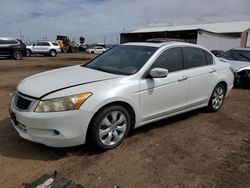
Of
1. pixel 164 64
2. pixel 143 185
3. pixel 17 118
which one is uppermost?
pixel 164 64

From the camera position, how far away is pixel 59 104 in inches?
134

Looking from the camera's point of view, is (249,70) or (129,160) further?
(249,70)

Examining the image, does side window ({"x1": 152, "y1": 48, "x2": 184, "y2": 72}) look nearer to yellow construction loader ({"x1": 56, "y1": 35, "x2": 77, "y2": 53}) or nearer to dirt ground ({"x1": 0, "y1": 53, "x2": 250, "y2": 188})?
→ dirt ground ({"x1": 0, "y1": 53, "x2": 250, "y2": 188})

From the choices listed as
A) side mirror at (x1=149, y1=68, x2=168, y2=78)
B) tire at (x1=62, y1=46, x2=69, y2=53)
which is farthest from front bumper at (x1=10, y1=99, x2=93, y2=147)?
tire at (x1=62, y1=46, x2=69, y2=53)

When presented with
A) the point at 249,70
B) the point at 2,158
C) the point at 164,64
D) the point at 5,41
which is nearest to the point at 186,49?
the point at 164,64

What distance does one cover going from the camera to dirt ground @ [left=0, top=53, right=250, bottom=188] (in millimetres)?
3156

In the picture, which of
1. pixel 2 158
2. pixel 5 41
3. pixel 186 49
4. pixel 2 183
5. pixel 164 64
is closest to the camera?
pixel 2 183

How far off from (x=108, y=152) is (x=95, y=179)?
2.36 ft

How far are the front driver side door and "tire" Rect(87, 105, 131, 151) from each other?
381 mm

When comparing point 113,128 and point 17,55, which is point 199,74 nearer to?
point 113,128

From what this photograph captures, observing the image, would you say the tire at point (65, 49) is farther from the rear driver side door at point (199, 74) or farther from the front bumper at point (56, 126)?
the front bumper at point (56, 126)

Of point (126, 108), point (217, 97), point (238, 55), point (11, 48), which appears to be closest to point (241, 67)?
point (238, 55)

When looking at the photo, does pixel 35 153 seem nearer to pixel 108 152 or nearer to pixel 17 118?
pixel 17 118

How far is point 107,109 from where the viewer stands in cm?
365
